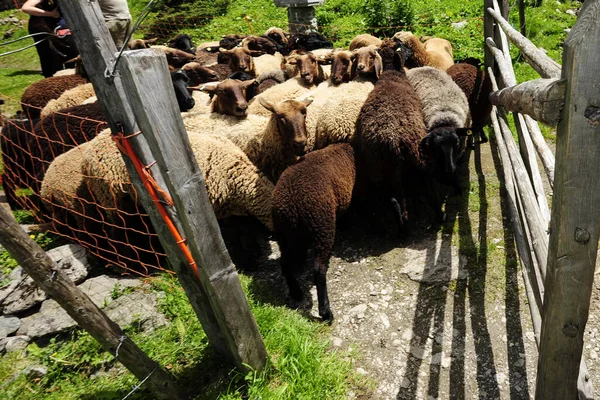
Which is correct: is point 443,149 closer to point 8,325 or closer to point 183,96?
point 183,96

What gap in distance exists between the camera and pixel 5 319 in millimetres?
3457

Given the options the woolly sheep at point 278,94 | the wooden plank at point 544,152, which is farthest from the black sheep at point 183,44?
the wooden plank at point 544,152

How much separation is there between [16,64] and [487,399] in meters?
15.2

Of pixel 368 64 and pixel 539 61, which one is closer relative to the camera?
pixel 539 61

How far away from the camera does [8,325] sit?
3.41m

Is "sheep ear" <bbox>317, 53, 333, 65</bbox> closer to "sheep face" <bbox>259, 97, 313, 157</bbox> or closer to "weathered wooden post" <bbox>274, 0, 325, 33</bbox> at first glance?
"sheep face" <bbox>259, 97, 313, 157</bbox>

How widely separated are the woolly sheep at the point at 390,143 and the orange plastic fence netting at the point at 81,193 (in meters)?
2.58

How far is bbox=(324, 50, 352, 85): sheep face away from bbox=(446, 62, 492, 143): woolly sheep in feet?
5.23

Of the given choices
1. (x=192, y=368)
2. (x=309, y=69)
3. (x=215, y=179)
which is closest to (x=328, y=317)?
(x=192, y=368)

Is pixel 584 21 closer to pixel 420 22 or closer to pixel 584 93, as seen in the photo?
pixel 584 93

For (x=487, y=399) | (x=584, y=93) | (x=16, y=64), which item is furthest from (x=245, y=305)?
(x=16, y=64)

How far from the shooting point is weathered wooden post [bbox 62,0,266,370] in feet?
6.48

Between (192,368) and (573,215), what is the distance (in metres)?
2.74

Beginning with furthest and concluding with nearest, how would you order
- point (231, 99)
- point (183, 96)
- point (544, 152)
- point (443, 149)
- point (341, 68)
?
point (341, 68) < point (183, 96) < point (231, 99) < point (443, 149) < point (544, 152)
